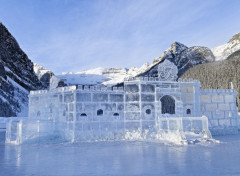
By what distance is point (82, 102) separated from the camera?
72.1 feet

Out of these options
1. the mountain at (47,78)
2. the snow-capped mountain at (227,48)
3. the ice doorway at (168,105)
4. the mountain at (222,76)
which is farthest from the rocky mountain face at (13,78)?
the snow-capped mountain at (227,48)

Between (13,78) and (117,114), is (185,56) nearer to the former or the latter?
(13,78)

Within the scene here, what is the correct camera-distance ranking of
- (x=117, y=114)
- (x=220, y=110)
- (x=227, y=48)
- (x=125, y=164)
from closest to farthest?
(x=125, y=164) → (x=117, y=114) → (x=220, y=110) → (x=227, y=48)

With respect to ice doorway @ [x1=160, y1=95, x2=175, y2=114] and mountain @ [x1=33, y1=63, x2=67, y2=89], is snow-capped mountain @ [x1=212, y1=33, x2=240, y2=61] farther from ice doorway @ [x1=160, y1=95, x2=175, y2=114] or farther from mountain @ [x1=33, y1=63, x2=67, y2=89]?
mountain @ [x1=33, y1=63, x2=67, y2=89]

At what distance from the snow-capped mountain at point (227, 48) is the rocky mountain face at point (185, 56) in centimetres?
287

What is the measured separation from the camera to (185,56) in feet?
358

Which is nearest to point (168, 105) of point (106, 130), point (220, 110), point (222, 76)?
point (222, 76)

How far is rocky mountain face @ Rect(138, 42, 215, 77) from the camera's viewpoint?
106m

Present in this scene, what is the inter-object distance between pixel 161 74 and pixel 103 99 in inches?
262

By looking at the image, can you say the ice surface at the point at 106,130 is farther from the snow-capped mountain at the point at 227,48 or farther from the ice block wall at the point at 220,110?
the snow-capped mountain at the point at 227,48

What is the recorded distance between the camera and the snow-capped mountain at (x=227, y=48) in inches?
3743

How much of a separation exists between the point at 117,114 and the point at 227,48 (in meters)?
93.0

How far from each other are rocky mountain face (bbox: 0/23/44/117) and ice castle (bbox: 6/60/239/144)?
39468 millimetres

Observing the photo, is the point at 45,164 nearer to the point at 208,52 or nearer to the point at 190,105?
the point at 190,105
